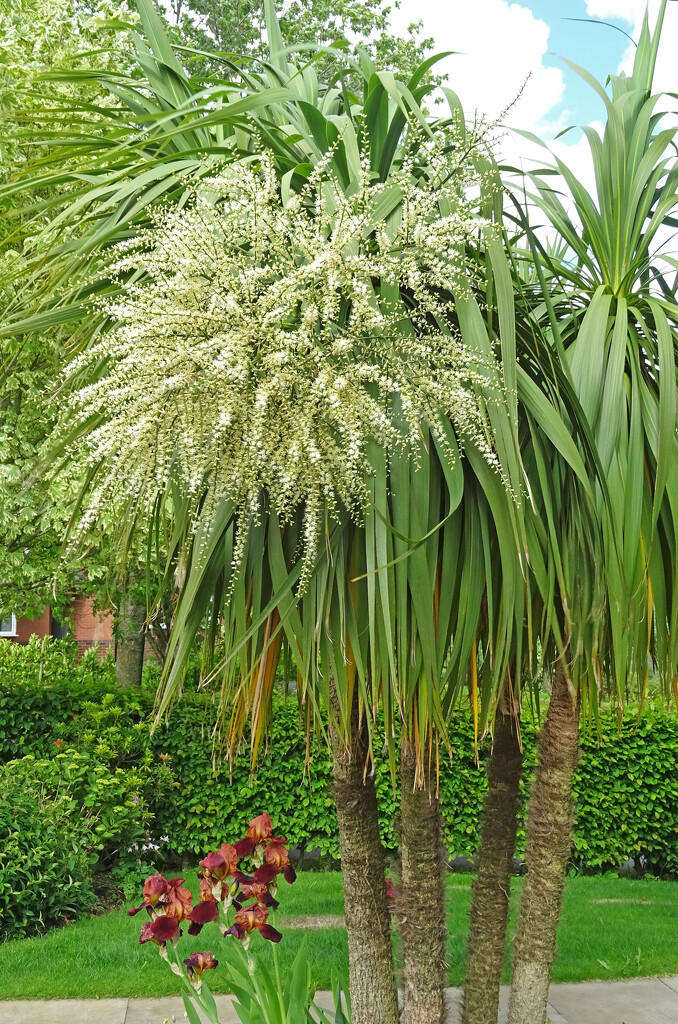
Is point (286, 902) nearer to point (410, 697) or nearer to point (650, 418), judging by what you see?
point (410, 697)

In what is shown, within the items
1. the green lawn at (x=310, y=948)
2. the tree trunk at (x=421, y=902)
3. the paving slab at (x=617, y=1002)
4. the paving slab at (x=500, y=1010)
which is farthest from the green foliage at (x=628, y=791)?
the tree trunk at (x=421, y=902)

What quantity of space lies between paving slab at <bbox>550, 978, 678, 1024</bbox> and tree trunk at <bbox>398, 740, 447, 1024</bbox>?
149 centimetres

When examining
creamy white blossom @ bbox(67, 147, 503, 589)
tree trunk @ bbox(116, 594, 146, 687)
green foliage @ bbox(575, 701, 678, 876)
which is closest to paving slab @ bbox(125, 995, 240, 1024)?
creamy white blossom @ bbox(67, 147, 503, 589)

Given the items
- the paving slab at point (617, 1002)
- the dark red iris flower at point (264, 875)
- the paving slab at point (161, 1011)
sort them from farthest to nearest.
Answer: the paving slab at point (617, 1002) → the paving slab at point (161, 1011) → the dark red iris flower at point (264, 875)

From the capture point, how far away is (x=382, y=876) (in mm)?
2768

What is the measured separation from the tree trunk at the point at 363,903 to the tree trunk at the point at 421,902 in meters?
0.08

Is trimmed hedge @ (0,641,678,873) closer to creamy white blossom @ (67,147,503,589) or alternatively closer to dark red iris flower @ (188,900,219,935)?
dark red iris flower @ (188,900,219,935)

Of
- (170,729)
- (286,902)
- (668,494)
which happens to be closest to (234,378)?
(668,494)

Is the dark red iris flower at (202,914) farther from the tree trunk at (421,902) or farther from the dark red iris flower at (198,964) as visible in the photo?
the tree trunk at (421,902)

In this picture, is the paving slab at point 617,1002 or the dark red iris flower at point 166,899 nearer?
the dark red iris flower at point 166,899

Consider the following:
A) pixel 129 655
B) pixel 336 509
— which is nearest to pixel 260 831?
pixel 336 509

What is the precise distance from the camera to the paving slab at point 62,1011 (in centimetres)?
367

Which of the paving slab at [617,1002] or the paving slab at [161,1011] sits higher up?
the paving slab at [161,1011]

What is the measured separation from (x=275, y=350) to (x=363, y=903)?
1831 mm
